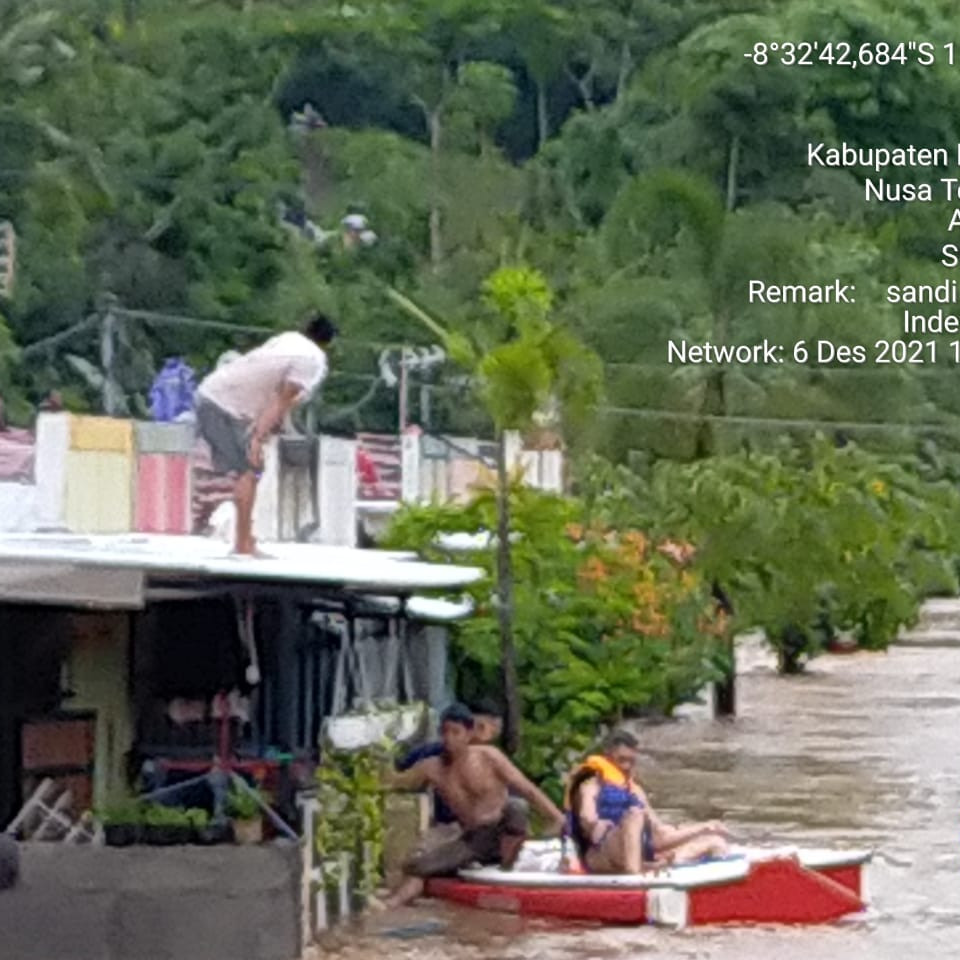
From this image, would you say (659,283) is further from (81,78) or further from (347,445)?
(347,445)

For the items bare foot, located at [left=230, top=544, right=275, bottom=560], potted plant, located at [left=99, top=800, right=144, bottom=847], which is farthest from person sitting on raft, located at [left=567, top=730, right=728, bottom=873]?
potted plant, located at [left=99, top=800, right=144, bottom=847]

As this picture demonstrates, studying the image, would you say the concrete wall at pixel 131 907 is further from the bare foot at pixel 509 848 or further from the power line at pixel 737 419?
the power line at pixel 737 419

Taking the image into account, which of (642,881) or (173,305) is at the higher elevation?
(173,305)

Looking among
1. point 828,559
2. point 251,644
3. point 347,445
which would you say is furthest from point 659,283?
point 251,644

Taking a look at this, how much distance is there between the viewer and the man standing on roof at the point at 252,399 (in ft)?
49.3

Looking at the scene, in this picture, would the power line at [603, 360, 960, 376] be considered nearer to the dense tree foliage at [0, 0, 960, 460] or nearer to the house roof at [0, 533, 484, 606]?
the dense tree foliage at [0, 0, 960, 460]

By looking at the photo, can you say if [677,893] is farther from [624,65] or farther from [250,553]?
[624,65]

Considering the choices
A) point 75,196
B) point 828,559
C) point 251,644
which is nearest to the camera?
point 251,644

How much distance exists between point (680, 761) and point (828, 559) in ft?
27.1

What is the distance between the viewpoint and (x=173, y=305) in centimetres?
5456

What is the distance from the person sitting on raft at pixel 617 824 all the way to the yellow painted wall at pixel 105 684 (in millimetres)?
2369

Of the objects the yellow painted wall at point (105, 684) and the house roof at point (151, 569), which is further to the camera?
the yellow painted wall at point (105, 684)

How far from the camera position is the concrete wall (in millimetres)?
13555

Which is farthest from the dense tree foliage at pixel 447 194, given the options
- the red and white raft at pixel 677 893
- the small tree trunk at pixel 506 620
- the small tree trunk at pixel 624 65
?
the red and white raft at pixel 677 893
